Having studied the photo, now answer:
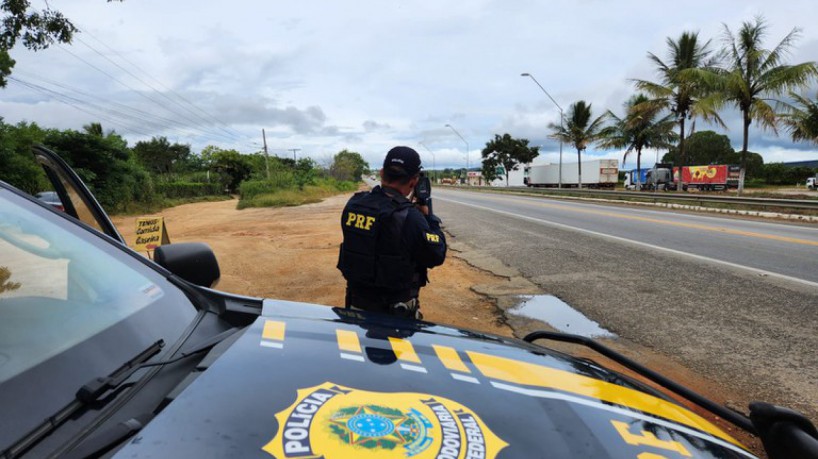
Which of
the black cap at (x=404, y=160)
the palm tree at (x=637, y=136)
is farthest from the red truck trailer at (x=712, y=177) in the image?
the black cap at (x=404, y=160)

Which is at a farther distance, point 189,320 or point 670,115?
point 670,115

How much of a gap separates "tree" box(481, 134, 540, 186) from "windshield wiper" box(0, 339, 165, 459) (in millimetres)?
65259

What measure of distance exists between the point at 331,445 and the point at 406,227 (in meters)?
1.67

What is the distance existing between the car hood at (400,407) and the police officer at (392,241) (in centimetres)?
95

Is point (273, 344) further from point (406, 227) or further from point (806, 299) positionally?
point (806, 299)

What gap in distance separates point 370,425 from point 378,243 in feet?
5.26

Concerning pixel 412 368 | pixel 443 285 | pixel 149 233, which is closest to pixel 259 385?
pixel 412 368

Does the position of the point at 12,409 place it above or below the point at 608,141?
below

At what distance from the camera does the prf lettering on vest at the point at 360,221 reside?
2.56 metres

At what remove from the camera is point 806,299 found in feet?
17.2

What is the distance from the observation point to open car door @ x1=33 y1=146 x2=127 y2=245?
214 cm

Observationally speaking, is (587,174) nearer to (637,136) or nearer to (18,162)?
(637,136)

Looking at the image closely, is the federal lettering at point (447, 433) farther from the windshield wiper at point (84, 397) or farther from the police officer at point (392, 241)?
the police officer at point (392, 241)

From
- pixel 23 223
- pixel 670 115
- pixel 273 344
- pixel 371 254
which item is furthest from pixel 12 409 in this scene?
pixel 670 115
